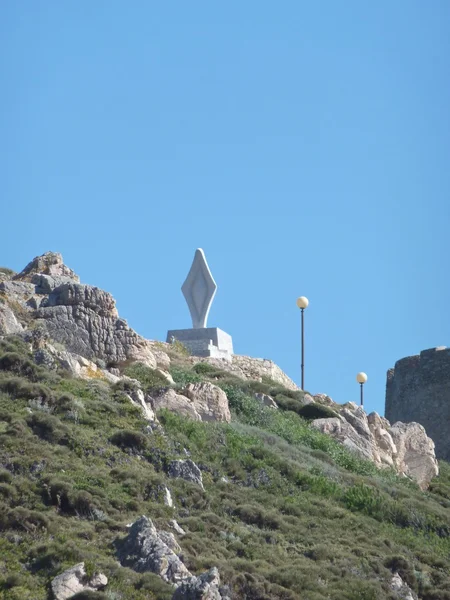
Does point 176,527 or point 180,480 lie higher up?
point 180,480

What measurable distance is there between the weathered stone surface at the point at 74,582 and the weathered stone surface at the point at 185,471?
18.5 ft

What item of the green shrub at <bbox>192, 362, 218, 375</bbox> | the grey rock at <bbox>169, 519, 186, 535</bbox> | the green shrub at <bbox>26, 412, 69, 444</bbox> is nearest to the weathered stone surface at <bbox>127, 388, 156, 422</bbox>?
the green shrub at <bbox>26, 412, 69, 444</bbox>

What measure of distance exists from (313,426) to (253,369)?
7026 mm

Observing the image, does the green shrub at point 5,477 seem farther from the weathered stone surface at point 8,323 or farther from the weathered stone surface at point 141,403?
the weathered stone surface at point 8,323

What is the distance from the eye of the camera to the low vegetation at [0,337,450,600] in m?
18.1

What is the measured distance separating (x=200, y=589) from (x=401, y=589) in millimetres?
5281

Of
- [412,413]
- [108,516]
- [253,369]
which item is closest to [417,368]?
[412,413]

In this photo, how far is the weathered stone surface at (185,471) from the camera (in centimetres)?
2236

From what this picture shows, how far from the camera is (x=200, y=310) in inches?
1526

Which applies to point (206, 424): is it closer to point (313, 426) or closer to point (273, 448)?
point (273, 448)

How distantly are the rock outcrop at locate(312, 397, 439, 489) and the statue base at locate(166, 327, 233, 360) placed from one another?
203 inches

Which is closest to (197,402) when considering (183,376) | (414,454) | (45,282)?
(183,376)

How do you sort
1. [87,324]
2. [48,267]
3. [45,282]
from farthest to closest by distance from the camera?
[48,267] → [45,282] → [87,324]

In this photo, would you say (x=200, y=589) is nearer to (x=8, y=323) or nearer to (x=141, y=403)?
(x=141, y=403)
